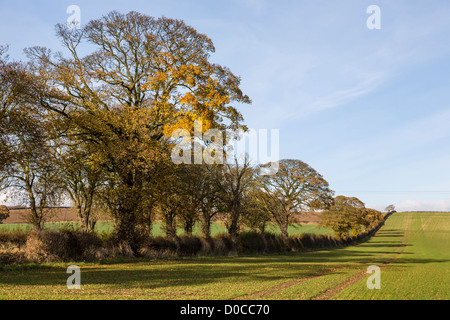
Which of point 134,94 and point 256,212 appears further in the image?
point 256,212

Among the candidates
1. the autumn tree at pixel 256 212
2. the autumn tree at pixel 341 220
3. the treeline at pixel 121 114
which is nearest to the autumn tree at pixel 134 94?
the treeline at pixel 121 114

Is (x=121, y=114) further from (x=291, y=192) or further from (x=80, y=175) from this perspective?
(x=291, y=192)

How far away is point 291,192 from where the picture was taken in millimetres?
54625

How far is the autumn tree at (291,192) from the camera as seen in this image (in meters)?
52.7

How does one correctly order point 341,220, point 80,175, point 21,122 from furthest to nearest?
point 341,220 < point 80,175 < point 21,122

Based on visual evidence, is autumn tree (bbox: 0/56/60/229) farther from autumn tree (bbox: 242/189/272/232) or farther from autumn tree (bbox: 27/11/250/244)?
autumn tree (bbox: 242/189/272/232)

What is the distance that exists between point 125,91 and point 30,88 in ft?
23.7

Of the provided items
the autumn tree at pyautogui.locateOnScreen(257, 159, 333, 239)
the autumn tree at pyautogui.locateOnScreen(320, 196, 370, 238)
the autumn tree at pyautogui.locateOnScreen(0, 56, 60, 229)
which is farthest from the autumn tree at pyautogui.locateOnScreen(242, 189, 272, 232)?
the autumn tree at pyautogui.locateOnScreen(0, 56, 60, 229)

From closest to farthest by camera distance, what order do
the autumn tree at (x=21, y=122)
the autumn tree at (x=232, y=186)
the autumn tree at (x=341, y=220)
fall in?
the autumn tree at (x=21, y=122), the autumn tree at (x=232, y=186), the autumn tree at (x=341, y=220)

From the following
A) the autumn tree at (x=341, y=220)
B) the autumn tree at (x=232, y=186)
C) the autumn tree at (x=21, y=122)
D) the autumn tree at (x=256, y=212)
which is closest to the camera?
the autumn tree at (x=21, y=122)

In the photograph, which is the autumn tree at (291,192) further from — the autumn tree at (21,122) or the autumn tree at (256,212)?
the autumn tree at (21,122)

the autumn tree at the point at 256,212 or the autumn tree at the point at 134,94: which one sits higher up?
the autumn tree at the point at 134,94

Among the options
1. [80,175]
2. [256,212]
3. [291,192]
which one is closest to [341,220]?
[291,192]

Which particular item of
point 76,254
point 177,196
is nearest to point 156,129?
point 177,196
